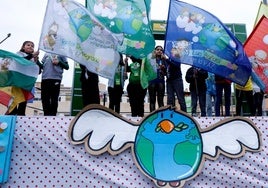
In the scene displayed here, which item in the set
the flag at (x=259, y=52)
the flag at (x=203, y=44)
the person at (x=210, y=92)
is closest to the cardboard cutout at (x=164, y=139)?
the flag at (x=203, y=44)

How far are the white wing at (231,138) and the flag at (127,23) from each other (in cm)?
115

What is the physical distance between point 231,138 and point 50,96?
206cm

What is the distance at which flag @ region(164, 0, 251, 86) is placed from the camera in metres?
3.89

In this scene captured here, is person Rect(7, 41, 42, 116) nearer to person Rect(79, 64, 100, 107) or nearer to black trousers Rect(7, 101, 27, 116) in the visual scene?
black trousers Rect(7, 101, 27, 116)

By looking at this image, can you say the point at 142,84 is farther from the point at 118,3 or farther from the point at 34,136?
the point at 34,136

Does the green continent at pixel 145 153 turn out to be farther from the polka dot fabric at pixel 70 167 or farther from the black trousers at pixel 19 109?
the black trousers at pixel 19 109

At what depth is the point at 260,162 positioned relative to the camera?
132 inches

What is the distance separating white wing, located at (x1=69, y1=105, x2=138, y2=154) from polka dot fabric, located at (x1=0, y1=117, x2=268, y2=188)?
2.8 inches

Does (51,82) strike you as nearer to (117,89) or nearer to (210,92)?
(117,89)

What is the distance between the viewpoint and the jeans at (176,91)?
4441 mm

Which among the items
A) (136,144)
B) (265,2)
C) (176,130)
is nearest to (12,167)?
(136,144)

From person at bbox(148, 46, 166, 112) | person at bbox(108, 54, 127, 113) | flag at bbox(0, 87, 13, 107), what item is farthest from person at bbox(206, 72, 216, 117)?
flag at bbox(0, 87, 13, 107)

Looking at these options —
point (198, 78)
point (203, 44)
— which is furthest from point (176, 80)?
point (203, 44)

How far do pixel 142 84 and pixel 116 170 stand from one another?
1.38 metres
